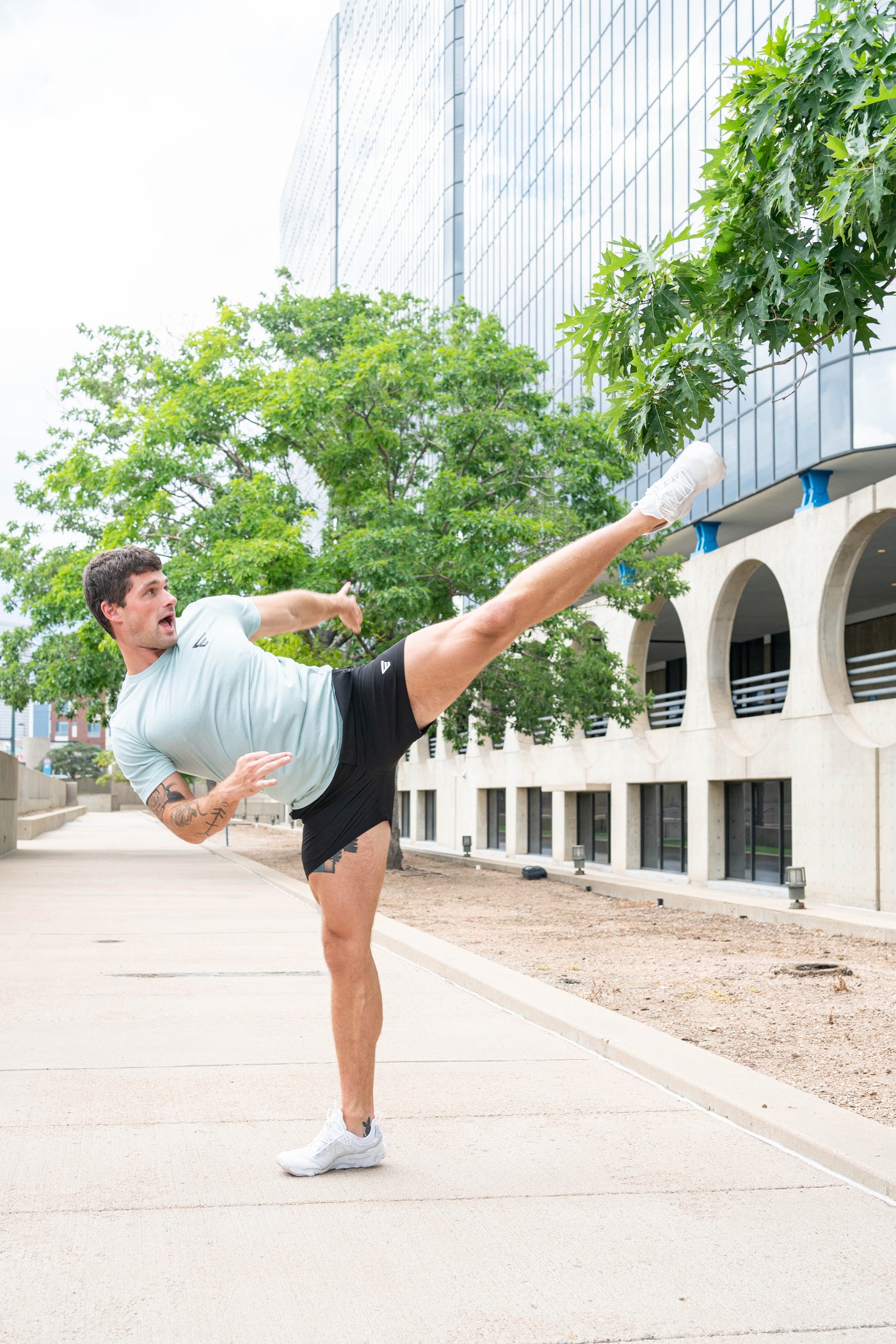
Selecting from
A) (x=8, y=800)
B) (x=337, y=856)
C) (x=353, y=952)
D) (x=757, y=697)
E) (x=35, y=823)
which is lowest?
(x=35, y=823)

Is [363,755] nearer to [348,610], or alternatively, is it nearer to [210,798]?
[210,798]

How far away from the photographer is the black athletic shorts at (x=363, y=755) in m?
3.76

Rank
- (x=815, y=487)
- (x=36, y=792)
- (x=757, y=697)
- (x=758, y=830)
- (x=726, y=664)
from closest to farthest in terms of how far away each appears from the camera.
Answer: (x=815, y=487), (x=758, y=830), (x=726, y=664), (x=757, y=697), (x=36, y=792)

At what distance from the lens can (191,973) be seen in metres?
8.41

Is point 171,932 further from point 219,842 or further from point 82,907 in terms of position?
point 219,842

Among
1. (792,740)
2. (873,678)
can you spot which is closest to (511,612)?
(792,740)

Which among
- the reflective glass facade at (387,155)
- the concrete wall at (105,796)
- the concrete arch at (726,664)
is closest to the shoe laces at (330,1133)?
the concrete arch at (726,664)

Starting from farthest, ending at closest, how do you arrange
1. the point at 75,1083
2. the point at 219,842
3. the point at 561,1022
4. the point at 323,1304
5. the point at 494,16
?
the point at 494,16 → the point at 219,842 → the point at 561,1022 → the point at 75,1083 → the point at 323,1304

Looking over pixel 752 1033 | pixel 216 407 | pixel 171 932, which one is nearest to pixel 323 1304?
pixel 752 1033

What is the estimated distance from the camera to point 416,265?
55.1 metres

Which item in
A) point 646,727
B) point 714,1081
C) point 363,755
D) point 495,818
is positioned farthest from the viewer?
point 495,818

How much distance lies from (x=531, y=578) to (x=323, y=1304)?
194 cm

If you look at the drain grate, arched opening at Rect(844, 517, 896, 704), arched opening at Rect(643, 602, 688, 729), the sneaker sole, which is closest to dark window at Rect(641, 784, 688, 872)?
arched opening at Rect(643, 602, 688, 729)

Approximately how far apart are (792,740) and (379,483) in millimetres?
8127
